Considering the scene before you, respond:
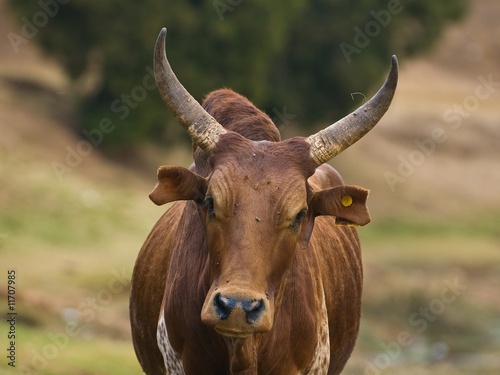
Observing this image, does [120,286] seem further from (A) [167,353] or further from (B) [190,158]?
(B) [190,158]

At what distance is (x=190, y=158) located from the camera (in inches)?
1646

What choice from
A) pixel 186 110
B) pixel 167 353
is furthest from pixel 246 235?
pixel 167 353

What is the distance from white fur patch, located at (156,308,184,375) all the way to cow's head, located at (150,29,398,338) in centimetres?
107

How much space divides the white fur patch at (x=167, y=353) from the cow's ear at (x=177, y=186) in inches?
45.5

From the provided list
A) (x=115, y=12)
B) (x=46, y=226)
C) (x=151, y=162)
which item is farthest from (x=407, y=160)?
(x=46, y=226)

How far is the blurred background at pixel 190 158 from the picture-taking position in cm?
2484

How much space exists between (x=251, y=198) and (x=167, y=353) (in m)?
1.71

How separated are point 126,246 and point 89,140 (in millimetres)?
13115

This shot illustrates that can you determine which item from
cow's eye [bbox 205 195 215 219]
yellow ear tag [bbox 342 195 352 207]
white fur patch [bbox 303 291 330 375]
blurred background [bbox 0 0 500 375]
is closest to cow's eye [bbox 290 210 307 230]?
yellow ear tag [bbox 342 195 352 207]

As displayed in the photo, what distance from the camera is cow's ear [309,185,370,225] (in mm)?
8203

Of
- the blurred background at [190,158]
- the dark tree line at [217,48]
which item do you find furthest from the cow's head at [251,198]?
the dark tree line at [217,48]

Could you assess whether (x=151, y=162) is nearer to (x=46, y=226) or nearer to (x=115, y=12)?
(x=115, y=12)

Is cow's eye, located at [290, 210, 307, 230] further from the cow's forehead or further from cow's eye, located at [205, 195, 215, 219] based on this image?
cow's eye, located at [205, 195, 215, 219]

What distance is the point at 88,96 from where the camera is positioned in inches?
1671
